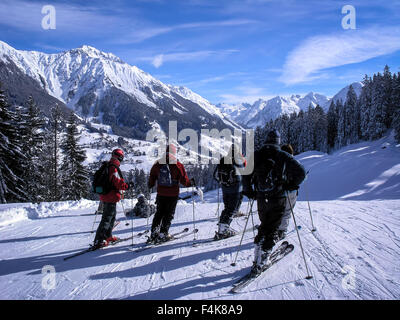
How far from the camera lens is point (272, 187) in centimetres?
424

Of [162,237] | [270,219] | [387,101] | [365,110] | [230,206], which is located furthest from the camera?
[365,110]

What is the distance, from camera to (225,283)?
413 cm

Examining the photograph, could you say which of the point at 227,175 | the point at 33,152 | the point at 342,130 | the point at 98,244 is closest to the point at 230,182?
the point at 227,175

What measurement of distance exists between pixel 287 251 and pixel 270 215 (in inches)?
56.5

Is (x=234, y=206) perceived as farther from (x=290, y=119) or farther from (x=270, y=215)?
(x=290, y=119)

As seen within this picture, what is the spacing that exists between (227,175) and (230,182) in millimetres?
208

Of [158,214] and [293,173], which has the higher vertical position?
[293,173]

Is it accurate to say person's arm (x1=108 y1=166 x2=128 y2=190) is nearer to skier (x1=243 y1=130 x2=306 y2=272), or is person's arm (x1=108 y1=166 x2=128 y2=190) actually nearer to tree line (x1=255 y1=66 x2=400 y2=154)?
skier (x1=243 y1=130 x2=306 y2=272)

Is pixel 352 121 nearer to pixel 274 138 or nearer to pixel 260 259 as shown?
pixel 274 138

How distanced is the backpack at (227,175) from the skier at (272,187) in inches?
76.5

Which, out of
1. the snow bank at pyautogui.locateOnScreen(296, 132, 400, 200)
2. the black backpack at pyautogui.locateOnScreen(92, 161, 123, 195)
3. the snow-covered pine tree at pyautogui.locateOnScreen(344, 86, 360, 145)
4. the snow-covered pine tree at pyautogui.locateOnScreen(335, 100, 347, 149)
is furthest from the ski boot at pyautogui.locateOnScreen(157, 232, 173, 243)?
the snow-covered pine tree at pyautogui.locateOnScreen(335, 100, 347, 149)

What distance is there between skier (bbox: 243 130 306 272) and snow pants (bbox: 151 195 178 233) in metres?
2.58

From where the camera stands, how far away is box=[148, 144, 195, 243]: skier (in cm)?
608

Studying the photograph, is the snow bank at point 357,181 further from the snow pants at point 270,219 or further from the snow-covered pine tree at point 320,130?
the snow-covered pine tree at point 320,130
